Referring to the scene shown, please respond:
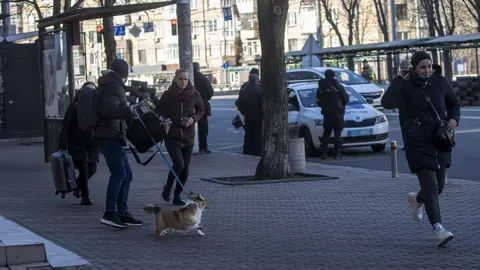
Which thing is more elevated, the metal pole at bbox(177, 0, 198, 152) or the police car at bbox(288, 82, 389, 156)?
the metal pole at bbox(177, 0, 198, 152)

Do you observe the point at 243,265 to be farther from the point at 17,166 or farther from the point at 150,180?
the point at 17,166

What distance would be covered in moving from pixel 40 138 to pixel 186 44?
9.89m

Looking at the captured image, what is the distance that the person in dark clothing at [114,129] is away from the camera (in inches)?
395

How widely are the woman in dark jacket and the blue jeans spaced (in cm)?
140

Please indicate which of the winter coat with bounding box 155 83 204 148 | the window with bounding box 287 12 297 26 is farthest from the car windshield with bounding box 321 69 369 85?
the window with bounding box 287 12 297 26

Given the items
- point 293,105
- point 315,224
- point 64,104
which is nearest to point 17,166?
point 64,104

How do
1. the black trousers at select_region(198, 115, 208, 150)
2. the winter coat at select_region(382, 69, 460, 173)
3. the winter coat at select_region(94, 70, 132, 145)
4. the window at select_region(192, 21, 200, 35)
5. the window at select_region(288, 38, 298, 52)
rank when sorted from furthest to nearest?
1. the window at select_region(192, 21, 200, 35)
2. the window at select_region(288, 38, 298, 52)
3. the black trousers at select_region(198, 115, 208, 150)
4. the winter coat at select_region(94, 70, 132, 145)
5. the winter coat at select_region(382, 69, 460, 173)

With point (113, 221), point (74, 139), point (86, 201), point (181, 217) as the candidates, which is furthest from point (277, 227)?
point (74, 139)

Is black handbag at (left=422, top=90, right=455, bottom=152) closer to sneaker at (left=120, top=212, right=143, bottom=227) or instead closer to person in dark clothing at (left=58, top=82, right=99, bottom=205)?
sneaker at (left=120, top=212, right=143, bottom=227)

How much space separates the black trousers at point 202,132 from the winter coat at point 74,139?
8.15 m

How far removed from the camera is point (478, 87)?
1478 inches

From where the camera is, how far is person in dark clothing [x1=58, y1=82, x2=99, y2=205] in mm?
12703

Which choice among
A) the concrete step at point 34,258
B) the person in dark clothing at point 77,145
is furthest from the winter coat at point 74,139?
the concrete step at point 34,258

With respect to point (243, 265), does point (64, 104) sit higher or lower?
higher
